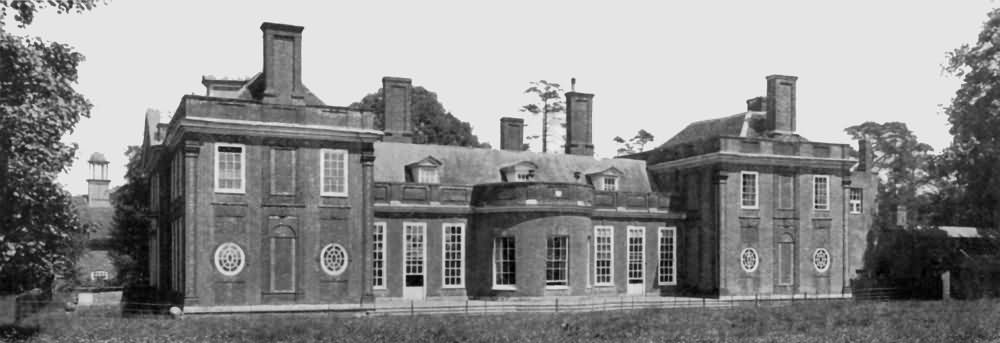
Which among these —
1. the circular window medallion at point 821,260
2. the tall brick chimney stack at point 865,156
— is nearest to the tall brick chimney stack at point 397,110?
the circular window medallion at point 821,260

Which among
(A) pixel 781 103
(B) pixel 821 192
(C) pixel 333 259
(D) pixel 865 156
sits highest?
(A) pixel 781 103

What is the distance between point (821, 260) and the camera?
131 ft

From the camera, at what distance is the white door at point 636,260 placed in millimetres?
38719

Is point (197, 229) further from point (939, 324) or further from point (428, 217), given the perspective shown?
point (939, 324)

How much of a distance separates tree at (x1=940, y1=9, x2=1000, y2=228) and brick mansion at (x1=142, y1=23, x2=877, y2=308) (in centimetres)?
469

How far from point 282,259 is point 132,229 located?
21592 mm

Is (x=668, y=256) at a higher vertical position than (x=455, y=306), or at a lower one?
higher

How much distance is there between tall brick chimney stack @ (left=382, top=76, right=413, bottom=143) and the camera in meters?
37.5

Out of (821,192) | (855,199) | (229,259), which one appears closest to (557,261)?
(229,259)

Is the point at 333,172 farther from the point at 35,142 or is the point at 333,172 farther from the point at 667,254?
the point at 667,254

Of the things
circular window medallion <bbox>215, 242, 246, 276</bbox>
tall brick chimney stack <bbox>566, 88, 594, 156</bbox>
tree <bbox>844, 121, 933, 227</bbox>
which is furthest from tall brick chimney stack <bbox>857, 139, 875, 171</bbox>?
circular window medallion <bbox>215, 242, 246, 276</bbox>

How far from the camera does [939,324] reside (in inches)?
949

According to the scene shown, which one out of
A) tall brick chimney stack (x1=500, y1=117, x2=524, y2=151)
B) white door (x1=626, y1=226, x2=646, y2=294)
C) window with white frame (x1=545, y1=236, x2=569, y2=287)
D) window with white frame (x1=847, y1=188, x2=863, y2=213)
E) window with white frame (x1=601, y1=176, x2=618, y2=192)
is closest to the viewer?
window with white frame (x1=545, y1=236, x2=569, y2=287)

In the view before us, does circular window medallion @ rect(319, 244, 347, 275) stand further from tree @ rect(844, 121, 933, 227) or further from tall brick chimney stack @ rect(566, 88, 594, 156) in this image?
tree @ rect(844, 121, 933, 227)
